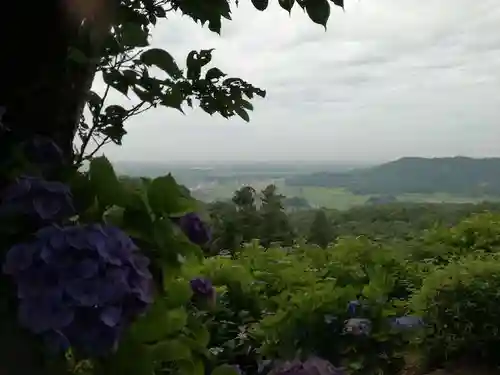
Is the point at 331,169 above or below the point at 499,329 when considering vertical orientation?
above

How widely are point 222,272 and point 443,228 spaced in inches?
73.5

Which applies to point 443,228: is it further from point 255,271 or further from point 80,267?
point 80,267

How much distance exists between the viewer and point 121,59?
96 centimetres

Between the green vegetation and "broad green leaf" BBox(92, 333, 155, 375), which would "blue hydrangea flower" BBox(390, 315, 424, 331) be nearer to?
the green vegetation

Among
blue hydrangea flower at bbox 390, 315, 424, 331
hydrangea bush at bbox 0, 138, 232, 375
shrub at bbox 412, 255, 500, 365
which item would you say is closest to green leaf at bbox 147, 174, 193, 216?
hydrangea bush at bbox 0, 138, 232, 375

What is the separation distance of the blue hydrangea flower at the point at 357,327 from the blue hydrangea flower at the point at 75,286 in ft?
5.00

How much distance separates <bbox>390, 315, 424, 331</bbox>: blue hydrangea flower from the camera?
2.24 meters

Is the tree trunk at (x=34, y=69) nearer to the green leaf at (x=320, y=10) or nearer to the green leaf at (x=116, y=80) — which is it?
the green leaf at (x=116, y=80)

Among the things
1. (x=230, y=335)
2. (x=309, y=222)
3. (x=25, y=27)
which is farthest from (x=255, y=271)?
(x=25, y=27)

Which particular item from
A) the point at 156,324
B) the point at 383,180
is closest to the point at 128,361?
the point at 156,324

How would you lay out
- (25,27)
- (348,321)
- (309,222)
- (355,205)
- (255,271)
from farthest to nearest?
(355,205) → (309,222) → (255,271) → (348,321) → (25,27)

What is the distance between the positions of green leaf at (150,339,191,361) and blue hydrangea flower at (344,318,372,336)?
4.45 feet

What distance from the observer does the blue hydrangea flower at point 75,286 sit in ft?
1.99

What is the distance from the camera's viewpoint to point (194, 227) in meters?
0.81
